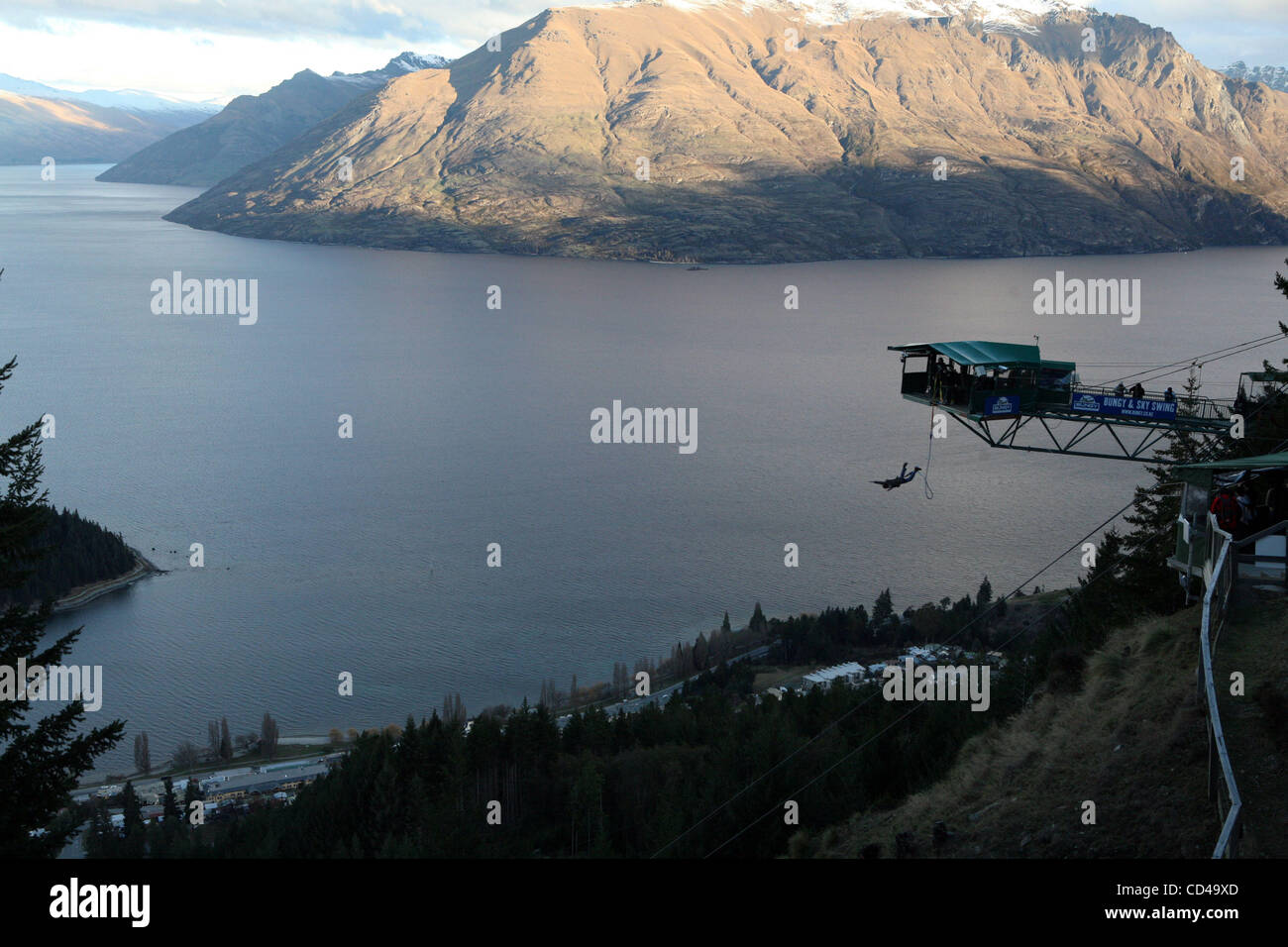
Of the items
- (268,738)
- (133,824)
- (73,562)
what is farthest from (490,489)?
(133,824)

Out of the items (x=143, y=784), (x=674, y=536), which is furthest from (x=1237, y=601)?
(x=674, y=536)

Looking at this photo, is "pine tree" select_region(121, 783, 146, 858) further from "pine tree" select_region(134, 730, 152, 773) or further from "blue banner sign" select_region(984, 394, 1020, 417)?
"blue banner sign" select_region(984, 394, 1020, 417)

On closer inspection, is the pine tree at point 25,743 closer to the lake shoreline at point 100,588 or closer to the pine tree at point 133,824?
the pine tree at point 133,824

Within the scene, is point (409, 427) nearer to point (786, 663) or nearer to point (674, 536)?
point (674, 536)

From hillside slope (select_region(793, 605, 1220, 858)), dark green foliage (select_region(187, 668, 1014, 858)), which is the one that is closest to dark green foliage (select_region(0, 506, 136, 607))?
dark green foliage (select_region(187, 668, 1014, 858))

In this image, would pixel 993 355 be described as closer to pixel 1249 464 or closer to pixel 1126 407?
pixel 1126 407
